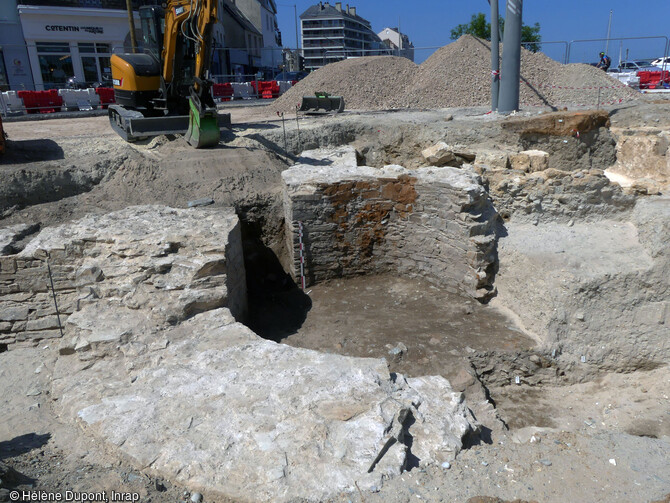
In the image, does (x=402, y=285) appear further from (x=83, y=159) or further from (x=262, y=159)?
(x=83, y=159)

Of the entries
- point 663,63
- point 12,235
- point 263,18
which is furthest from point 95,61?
point 663,63

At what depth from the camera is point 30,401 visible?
4641 millimetres

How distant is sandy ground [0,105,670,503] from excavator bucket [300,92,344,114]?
4.35 meters

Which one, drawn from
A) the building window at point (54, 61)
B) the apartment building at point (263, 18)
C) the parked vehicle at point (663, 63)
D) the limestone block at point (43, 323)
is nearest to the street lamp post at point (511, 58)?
the parked vehicle at point (663, 63)

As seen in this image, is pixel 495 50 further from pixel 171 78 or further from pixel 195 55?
pixel 171 78

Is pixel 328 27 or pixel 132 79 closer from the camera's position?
pixel 132 79

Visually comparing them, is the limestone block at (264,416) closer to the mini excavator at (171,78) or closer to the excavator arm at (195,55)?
the excavator arm at (195,55)

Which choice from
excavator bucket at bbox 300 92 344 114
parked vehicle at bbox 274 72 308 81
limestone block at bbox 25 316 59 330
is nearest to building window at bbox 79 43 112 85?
parked vehicle at bbox 274 72 308 81

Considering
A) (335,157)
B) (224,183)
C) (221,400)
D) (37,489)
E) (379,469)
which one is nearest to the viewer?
(37,489)

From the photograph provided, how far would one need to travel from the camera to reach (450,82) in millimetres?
15773

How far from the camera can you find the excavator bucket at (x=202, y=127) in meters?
9.05

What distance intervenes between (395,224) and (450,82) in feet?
32.0

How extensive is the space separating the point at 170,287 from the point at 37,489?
2.60m

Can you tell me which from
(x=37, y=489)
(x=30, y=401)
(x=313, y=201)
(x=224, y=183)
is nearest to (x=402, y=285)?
(x=313, y=201)
